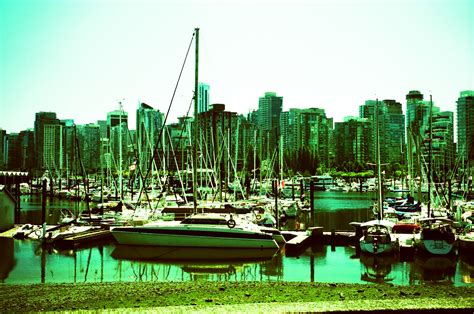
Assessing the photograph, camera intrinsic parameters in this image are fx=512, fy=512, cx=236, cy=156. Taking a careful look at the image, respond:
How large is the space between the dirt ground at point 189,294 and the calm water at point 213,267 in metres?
3.07

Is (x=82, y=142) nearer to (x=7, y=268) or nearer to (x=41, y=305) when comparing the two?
(x=7, y=268)

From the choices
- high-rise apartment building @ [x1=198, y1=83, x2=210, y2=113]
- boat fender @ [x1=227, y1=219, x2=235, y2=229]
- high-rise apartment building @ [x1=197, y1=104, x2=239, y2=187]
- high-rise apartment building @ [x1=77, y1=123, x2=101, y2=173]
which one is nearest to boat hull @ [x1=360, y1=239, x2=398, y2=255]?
boat fender @ [x1=227, y1=219, x2=235, y2=229]

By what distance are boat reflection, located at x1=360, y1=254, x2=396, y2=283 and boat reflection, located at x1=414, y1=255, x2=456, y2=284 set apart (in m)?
1.37

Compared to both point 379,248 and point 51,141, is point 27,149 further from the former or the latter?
point 379,248

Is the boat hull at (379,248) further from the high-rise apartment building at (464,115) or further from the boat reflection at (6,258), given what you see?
the high-rise apartment building at (464,115)

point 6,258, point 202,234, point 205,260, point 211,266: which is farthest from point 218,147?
point 6,258

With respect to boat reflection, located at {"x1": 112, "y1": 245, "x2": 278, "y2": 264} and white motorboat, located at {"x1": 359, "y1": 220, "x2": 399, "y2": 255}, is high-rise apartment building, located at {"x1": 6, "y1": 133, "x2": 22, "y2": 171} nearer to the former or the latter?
boat reflection, located at {"x1": 112, "y1": 245, "x2": 278, "y2": 264}

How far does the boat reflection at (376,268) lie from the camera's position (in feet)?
82.5

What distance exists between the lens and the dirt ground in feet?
56.4

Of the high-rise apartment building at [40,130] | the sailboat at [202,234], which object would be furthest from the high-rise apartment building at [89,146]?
the sailboat at [202,234]

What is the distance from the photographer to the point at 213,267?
1117 inches

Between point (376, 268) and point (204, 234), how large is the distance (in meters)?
10.4

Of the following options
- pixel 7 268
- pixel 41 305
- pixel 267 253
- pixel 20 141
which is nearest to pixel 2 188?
pixel 7 268

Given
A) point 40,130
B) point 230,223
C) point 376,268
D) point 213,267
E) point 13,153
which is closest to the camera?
point 376,268
